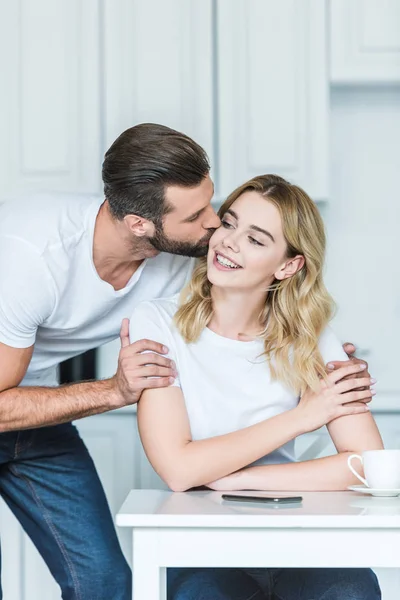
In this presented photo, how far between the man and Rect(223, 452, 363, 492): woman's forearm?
0.23m

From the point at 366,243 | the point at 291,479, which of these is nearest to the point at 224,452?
the point at 291,479

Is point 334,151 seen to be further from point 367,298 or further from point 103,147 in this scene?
point 103,147

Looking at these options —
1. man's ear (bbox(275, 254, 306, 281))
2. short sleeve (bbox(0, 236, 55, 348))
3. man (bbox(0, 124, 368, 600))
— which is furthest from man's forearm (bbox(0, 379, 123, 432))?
man's ear (bbox(275, 254, 306, 281))

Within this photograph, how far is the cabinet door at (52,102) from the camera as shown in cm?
248

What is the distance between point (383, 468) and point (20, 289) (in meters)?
0.78

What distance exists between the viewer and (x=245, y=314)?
1.85m

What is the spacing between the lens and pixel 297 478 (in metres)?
1.52

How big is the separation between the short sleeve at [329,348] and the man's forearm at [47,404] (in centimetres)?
45

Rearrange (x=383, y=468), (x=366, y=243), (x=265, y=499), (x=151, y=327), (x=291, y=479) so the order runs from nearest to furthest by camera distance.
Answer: (x=265, y=499) < (x=383, y=468) < (x=291, y=479) < (x=151, y=327) < (x=366, y=243)

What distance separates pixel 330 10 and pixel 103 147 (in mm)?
763

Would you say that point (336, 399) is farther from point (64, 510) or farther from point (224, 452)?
point (64, 510)

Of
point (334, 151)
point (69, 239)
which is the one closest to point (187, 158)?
point (69, 239)

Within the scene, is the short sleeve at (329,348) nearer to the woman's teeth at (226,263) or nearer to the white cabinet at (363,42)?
the woman's teeth at (226,263)

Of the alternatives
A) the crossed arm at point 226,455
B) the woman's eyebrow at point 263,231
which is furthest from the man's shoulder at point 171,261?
the crossed arm at point 226,455
